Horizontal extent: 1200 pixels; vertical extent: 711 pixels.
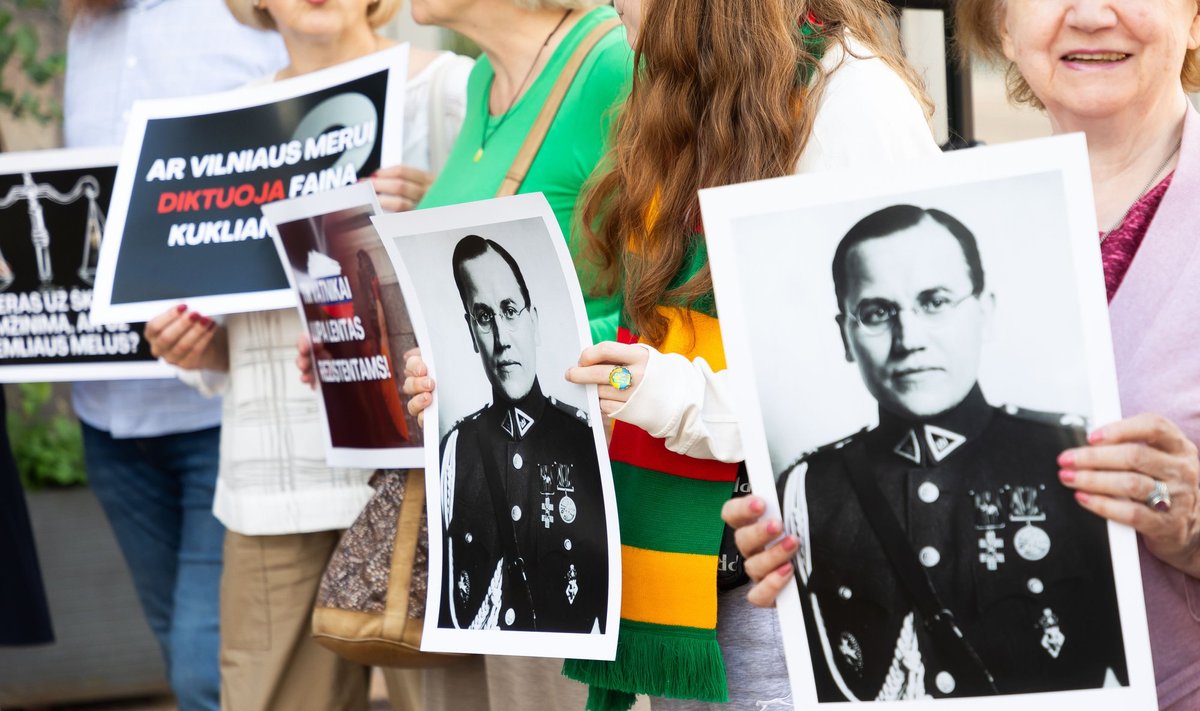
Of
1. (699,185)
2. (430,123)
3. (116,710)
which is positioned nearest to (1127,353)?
(699,185)

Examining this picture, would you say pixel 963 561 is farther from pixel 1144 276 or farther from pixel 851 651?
pixel 1144 276

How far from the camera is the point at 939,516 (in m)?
1.21

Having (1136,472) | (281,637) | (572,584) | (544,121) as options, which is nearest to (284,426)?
(281,637)

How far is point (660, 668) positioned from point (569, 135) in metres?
0.86

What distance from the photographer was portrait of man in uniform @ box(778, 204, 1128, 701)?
1.17 m

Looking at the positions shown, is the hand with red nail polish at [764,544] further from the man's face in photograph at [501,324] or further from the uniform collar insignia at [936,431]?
the man's face in photograph at [501,324]

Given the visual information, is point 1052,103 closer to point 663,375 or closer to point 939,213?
point 939,213

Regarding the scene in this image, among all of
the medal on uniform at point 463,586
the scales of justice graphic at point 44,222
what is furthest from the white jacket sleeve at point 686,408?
the scales of justice graphic at point 44,222

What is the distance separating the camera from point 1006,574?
1.19 metres

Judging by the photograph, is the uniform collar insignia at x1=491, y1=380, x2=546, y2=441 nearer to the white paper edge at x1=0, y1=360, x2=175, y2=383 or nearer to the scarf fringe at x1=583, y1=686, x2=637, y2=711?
the scarf fringe at x1=583, y1=686, x2=637, y2=711

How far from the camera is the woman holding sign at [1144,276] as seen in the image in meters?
1.16

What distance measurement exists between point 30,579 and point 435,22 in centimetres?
175

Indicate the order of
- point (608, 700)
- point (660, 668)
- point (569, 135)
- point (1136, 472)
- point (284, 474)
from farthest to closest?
point (284, 474)
point (569, 135)
point (608, 700)
point (660, 668)
point (1136, 472)

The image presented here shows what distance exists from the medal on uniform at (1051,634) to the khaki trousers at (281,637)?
1.65 m
